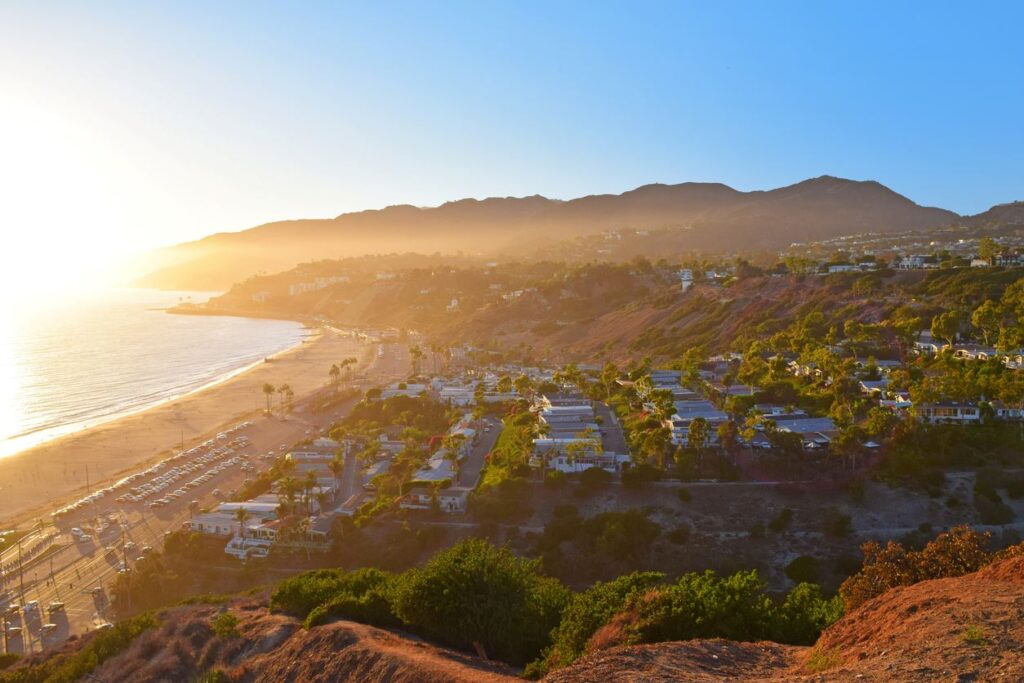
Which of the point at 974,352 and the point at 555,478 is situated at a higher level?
the point at 974,352

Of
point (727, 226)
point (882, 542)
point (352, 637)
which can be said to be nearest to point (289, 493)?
point (352, 637)

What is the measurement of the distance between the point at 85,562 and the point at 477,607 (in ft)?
61.7

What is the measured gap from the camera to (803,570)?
21.5 meters

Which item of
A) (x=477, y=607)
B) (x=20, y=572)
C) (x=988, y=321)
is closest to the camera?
(x=477, y=607)

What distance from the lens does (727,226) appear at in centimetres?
17388

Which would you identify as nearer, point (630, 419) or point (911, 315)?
point (630, 419)

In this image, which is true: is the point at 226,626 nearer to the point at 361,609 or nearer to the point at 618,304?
the point at 361,609

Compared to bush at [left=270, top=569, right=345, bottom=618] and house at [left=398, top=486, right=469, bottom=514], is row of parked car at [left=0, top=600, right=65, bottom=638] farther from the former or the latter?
house at [left=398, top=486, right=469, bottom=514]

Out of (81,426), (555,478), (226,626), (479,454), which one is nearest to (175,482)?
(479,454)

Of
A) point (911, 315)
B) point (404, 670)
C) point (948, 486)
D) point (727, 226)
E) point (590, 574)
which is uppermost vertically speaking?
point (727, 226)

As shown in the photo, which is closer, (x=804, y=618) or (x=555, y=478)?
(x=804, y=618)

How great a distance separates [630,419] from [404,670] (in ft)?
77.1

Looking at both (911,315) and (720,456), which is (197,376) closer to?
(720,456)

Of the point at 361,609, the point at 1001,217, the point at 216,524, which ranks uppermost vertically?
the point at 1001,217
